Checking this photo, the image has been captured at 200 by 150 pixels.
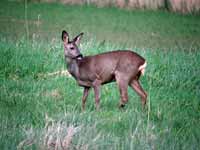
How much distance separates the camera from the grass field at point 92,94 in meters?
6.75

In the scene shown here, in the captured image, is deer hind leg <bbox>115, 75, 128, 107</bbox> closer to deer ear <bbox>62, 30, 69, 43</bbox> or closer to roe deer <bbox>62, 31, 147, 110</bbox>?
roe deer <bbox>62, 31, 147, 110</bbox>

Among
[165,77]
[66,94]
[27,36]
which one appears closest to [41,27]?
[27,36]

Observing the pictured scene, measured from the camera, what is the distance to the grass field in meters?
6.75

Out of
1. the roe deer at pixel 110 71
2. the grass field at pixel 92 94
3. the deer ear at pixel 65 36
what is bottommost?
the grass field at pixel 92 94

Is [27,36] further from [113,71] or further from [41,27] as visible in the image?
[113,71]

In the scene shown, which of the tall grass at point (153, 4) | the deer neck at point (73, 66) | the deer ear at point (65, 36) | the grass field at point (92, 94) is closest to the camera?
the grass field at point (92, 94)

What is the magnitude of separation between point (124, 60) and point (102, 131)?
6.33 feet

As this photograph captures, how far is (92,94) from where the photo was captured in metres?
9.96

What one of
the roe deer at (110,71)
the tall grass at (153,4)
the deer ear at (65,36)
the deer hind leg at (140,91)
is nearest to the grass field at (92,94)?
the deer hind leg at (140,91)

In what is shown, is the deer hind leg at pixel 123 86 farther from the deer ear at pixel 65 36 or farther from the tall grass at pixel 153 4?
the tall grass at pixel 153 4

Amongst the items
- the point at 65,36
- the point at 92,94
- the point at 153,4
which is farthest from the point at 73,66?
the point at 153,4

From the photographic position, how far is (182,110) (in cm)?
907

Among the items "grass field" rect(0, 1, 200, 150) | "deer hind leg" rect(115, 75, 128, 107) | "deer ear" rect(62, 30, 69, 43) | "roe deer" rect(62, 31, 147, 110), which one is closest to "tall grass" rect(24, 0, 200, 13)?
"grass field" rect(0, 1, 200, 150)

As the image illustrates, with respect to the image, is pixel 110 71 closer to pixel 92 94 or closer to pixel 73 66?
pixel 73 66
